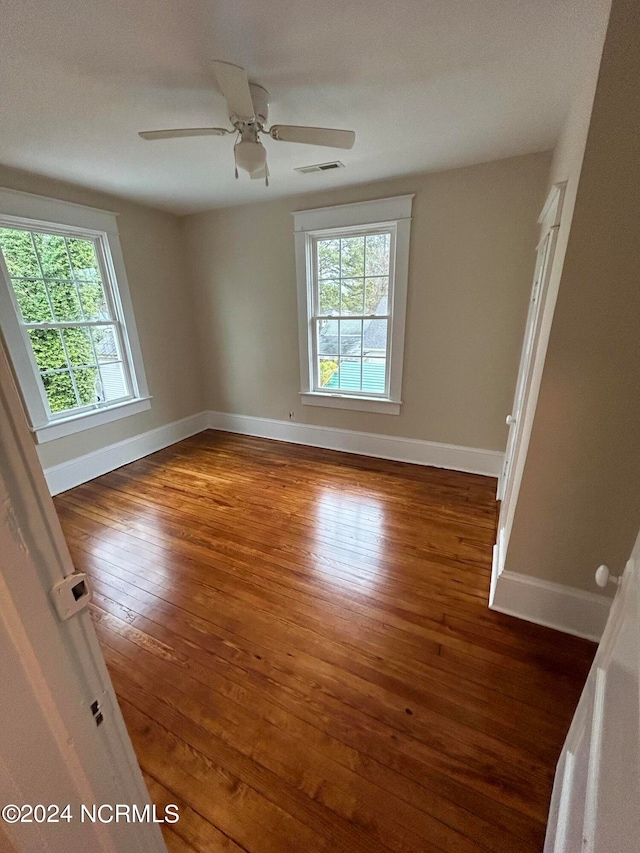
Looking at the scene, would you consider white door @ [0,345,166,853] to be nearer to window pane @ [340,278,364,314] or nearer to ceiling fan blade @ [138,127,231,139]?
ceiling fan blade @ [138,127,231,139]

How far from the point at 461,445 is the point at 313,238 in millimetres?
2425

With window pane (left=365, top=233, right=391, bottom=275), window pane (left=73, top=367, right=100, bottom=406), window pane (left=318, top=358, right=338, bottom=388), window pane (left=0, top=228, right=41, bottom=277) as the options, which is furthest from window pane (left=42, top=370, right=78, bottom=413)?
window pane (left=365, top=233, right=391, bottom=275)

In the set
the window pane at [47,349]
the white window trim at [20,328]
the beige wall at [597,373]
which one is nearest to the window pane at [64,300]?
the window pane at [47,349]

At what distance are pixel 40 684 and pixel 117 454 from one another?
3.49m

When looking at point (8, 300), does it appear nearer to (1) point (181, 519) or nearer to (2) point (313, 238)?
(1) point (181, 519)

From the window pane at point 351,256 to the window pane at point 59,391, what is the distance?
2.71 m

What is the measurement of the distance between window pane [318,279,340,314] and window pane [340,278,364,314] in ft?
0.21

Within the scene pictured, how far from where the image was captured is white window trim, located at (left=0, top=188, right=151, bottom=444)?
2.59 metres

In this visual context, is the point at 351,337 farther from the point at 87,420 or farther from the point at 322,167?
the point at 87,420

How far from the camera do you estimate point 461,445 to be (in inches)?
127

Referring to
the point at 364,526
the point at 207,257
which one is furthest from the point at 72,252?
the point at 364,526

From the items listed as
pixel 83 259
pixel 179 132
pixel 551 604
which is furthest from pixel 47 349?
pixel 551 604

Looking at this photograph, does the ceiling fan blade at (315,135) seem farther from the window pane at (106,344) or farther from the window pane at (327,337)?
the window pane at (106,344)

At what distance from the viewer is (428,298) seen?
2998mm
